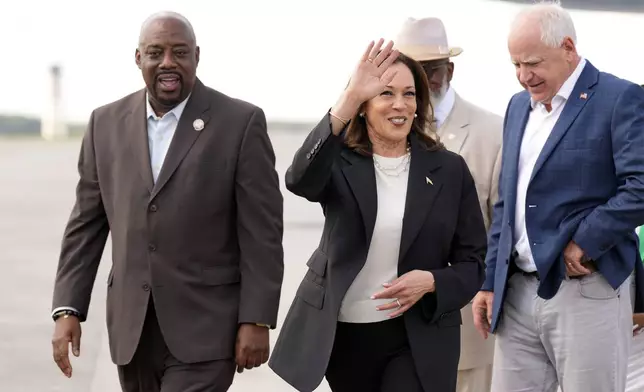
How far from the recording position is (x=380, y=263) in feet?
13.9

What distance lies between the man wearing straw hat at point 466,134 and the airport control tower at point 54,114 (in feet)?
111

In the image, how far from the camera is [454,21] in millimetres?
32750

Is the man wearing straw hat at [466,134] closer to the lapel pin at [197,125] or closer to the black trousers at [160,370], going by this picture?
the lapel pin at [197,125]

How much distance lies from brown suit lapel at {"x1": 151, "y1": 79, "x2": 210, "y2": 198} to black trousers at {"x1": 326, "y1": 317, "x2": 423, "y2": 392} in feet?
2.49

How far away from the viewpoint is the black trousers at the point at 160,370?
432 cm

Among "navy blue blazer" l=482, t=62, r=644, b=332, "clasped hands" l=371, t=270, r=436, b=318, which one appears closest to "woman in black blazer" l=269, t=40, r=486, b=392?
"clasped hands" l=371, t=270, r=436, b=318

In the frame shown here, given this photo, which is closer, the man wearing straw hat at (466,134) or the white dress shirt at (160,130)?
the white dress shirt at (160,130)

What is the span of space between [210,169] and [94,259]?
0.56 meters

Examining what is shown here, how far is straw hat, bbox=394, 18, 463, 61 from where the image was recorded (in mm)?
5477

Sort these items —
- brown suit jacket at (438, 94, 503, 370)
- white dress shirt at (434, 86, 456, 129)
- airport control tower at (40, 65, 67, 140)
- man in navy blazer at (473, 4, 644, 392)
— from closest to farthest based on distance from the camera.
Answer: man in navy blazer at (473, 4, 644, 392), brown suit jacket at (438, 94, 503, 370), white dress shirt at (434, 86, 456, 129), airport control tower at (40, 65, 67, 140)

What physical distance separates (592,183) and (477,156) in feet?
3.28

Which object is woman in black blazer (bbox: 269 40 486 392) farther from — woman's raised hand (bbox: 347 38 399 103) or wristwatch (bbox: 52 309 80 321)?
wristwatch (bbox: 52 309 80 321)


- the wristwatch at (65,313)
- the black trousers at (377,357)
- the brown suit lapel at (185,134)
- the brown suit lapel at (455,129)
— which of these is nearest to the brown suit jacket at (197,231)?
the brown suit lapel at (185,134)

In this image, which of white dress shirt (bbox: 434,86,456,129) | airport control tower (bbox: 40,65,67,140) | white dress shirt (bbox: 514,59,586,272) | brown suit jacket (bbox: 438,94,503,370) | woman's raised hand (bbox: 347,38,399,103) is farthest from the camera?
airport control tower (bbox: 40,65,67,140)
